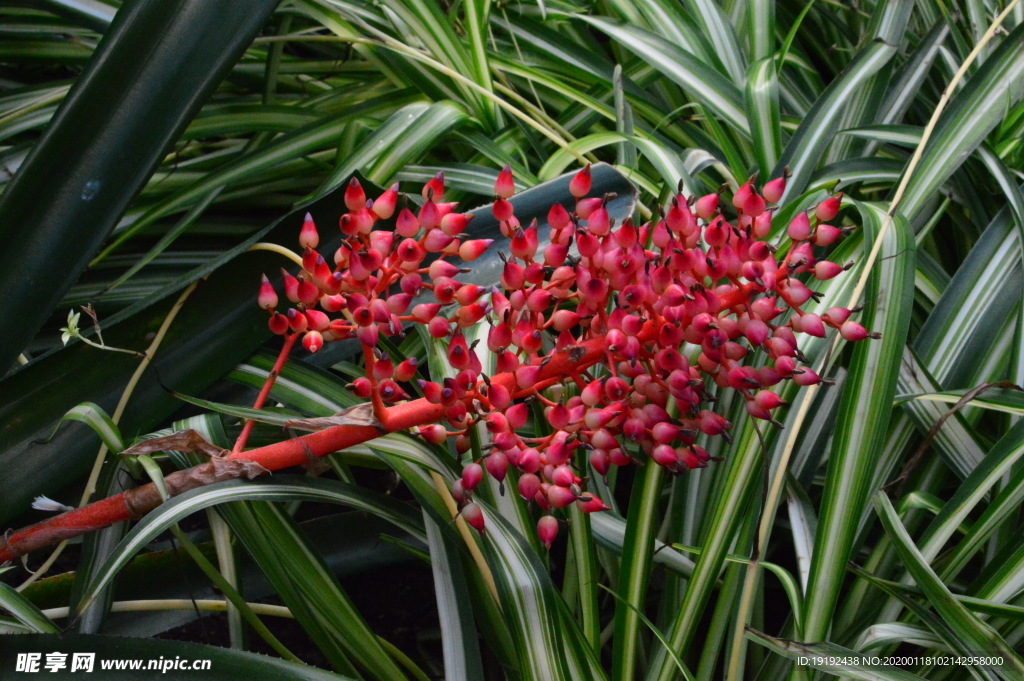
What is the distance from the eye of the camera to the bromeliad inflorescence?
552 millimetres

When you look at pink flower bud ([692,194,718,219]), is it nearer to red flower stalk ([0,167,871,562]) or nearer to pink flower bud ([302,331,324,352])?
red flower stalk ([0,167,871,562])

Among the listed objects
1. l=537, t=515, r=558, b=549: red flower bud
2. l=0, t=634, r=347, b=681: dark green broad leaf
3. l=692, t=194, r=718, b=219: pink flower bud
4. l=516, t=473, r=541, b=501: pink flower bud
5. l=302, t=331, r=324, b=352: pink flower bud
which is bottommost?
l=0, t=634, r=347, b=681: dark green broad leaf

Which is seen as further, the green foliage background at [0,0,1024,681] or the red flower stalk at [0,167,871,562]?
the green foliage background at [0,0,1024,681]

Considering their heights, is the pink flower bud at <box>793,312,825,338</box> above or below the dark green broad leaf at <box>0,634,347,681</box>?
above

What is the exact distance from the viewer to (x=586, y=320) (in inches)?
23.5

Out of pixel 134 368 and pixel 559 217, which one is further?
pixel 134 368

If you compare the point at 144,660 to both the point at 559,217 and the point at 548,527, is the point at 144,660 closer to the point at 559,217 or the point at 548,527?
the point at 548,527

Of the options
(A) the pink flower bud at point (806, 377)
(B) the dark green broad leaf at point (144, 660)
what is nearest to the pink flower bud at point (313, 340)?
(B) the dark green broad leaf at point (144, 660)

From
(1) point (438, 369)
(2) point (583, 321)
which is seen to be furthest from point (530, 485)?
(1) point (438, 369)

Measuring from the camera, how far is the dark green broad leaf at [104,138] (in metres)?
0.64

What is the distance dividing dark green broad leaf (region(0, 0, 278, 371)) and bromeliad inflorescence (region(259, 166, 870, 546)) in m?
0.18

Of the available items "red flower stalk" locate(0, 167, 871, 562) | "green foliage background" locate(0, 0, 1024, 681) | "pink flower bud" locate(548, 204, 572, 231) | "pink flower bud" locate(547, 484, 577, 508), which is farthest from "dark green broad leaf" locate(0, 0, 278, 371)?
"pink flower bud" locate(547, 484, 577, 508)

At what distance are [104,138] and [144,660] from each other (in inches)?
15.7

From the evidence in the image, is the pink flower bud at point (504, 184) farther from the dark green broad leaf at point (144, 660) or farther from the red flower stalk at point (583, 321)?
the dark green broad leaf at point (144, 660)
